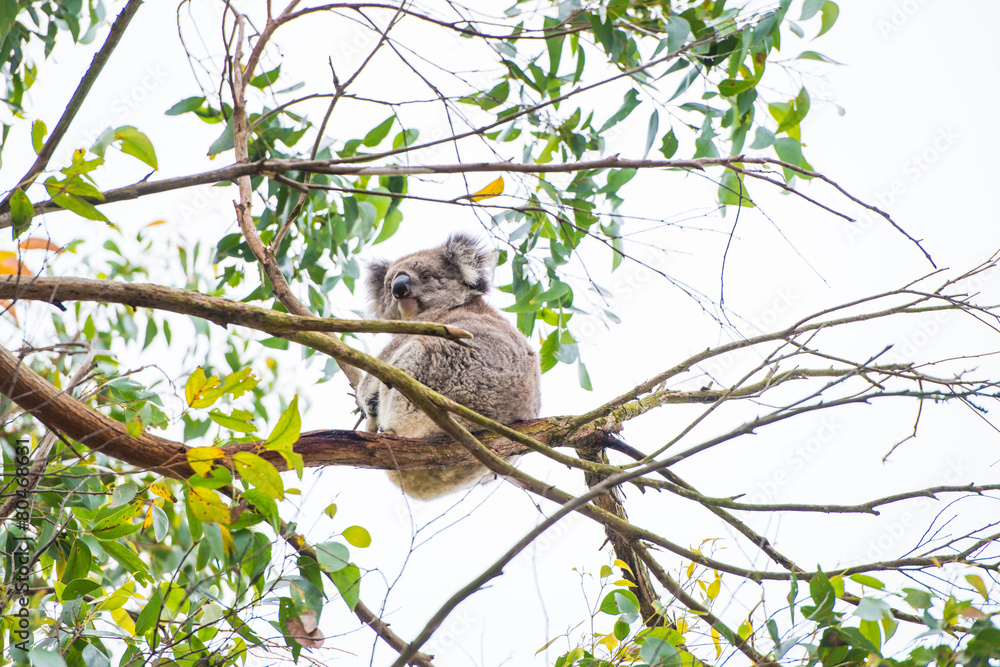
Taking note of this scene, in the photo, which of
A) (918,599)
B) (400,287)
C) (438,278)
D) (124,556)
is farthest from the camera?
(438,278)

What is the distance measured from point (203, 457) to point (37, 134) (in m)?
0.68

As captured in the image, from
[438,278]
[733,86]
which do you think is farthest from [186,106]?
[438,278]

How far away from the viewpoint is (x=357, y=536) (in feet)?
4.80

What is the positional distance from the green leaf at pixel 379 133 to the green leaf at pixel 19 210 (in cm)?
89

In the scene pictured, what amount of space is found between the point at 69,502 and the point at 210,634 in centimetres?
44

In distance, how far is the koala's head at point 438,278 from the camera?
142 inches

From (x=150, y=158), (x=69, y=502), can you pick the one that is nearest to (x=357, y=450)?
(x=69, y=502)

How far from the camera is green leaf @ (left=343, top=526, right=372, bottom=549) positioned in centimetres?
146

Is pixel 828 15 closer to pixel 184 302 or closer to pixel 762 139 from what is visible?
pixel 762 139

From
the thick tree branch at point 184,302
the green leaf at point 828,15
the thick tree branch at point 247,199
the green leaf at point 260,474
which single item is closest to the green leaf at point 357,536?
the green leaf at point 260,474

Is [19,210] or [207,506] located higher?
[19,210]

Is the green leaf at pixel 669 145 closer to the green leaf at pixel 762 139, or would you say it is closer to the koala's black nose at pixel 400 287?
the green leaf at pixel 762 139

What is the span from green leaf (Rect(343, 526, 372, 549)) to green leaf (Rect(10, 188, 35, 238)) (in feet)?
2.72

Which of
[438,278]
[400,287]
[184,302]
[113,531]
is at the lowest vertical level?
[113,531]
